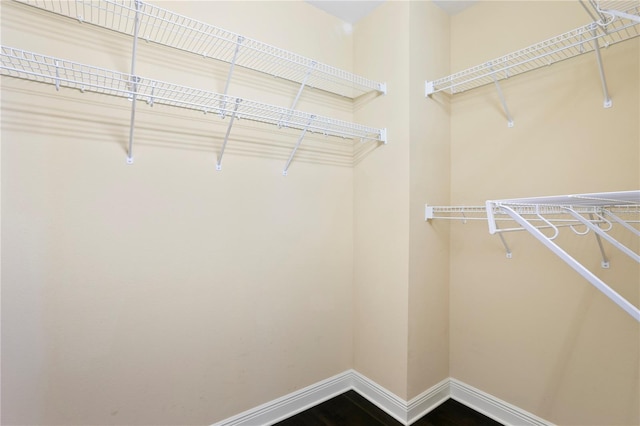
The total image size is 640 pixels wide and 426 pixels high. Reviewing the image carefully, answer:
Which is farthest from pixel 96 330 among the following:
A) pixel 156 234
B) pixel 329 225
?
pixel 329 225

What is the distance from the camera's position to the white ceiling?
2.08 metres

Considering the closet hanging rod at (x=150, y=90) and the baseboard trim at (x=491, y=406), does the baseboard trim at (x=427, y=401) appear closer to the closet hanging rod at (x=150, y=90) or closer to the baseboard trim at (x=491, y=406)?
the baseboard trim at (x=491, y=406)

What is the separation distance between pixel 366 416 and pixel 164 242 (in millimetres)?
1548

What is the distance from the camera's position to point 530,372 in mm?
1811

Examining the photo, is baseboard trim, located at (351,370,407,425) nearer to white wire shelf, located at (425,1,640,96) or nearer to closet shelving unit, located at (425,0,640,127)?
closet shelving unit, located at (425,0,640,127)

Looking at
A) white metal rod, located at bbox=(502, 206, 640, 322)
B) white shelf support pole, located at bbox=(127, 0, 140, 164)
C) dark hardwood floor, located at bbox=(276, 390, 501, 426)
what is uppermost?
white shelf support pole, located at bbox=(127, 0, 140, 164)

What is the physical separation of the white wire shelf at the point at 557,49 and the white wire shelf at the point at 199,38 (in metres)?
0.52

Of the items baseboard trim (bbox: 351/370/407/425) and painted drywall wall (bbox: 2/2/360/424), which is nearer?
painted drywall wall (bbox: 2/2/360/424)

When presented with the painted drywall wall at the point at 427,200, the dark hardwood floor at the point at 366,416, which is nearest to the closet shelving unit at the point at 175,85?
the painted drywall wall at the point at 427,200

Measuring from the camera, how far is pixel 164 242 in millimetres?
1575

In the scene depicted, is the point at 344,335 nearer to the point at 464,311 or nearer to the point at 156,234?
the point at 464,311

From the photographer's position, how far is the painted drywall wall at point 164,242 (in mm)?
1302

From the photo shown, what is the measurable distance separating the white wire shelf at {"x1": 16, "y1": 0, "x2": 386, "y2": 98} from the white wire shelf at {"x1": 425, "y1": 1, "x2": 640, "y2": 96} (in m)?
0.52

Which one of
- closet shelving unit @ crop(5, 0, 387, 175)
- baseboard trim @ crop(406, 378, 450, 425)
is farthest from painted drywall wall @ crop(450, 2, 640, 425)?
closet shelving unit @ crop(5, 0, 387, 175)
